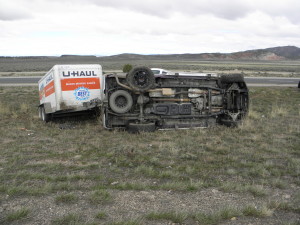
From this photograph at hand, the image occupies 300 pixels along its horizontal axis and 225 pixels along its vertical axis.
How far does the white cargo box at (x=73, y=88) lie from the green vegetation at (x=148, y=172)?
91cm

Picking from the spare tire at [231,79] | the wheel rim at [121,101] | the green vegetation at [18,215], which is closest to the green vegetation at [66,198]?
the green vegetation at [18,215]

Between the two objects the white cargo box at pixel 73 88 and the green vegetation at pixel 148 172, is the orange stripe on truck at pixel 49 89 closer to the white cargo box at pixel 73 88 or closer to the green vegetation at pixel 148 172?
the white cargo box at pixel 73 88

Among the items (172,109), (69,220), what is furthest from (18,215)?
(172,109)

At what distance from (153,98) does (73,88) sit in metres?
2.85

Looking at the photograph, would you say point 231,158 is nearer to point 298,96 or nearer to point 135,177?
point 135,177

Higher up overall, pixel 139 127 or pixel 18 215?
pixel 139 127

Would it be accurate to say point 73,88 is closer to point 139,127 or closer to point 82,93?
point 82,93

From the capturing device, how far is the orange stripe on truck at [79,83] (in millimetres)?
10492

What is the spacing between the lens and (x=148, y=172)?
19.2 feet

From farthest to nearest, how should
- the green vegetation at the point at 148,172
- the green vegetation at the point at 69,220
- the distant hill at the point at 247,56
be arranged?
the distant hill at the point at 247,56 → the green vegetation at the point at 148,172 → the green vegetation at the point at 69,220

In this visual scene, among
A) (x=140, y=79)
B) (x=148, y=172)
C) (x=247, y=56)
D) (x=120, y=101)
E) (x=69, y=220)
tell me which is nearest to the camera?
(x=69, y=220)

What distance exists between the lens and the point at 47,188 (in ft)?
16.4

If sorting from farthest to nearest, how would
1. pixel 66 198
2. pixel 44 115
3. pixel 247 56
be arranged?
pixel 247 56 < pixel 44 115 < pixel 66 198

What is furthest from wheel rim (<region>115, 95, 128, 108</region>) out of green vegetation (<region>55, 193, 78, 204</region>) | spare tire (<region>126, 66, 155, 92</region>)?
green vegetation (<region>55, 193, 78, 204</region>)
